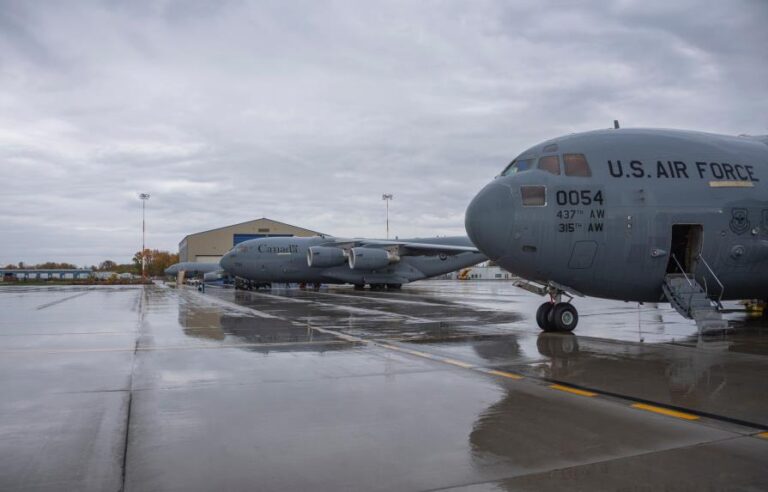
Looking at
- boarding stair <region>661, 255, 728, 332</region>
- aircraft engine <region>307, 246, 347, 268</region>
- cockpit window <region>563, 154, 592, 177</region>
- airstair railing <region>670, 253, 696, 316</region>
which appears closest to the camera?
boarding stair <region>661, 255, 728, 332</region>

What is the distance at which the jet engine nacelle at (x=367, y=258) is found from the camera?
31734mm

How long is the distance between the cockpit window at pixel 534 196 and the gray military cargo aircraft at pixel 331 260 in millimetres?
20955

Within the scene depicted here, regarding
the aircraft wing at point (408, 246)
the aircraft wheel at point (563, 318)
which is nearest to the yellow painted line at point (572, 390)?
the aircraft wheel at point (563, 318)

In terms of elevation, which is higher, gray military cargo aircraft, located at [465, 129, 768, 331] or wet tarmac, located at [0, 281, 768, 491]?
gray military cargo aircraft, located at [465, 129, 768, 331]

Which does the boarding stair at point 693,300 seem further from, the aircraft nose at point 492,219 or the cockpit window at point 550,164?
the aircraft nose at point 492,219

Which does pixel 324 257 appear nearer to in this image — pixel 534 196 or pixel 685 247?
pixel 534 196

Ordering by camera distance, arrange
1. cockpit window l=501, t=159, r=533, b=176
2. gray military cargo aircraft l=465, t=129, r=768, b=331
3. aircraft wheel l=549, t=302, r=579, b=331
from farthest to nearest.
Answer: aircraft wheel l=549, t=302, r=579, b=331
cockpit window l=501, t=159, r=533, b=176
gray military cargo aircraft l=465, t=129, r=768, b=331

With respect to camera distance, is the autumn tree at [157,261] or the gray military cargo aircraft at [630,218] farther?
the autumn tree at [157,261]

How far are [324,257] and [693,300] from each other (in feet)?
76.3

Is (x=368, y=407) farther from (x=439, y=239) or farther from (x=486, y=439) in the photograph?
(x=439, y=239)

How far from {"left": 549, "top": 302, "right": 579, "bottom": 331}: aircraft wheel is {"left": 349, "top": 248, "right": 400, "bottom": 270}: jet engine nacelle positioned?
19951 millimetres

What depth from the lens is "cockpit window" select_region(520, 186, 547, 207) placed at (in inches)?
441

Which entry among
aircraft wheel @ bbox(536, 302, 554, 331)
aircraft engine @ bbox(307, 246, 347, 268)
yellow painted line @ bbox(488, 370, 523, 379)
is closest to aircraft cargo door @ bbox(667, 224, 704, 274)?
aircraft wheel @ bbox(536, 302, 554, 331)

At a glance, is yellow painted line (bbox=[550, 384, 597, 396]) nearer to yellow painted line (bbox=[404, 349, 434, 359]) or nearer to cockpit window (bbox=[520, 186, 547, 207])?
yellow painted line (bbox=[404, 349, 434, 359])
